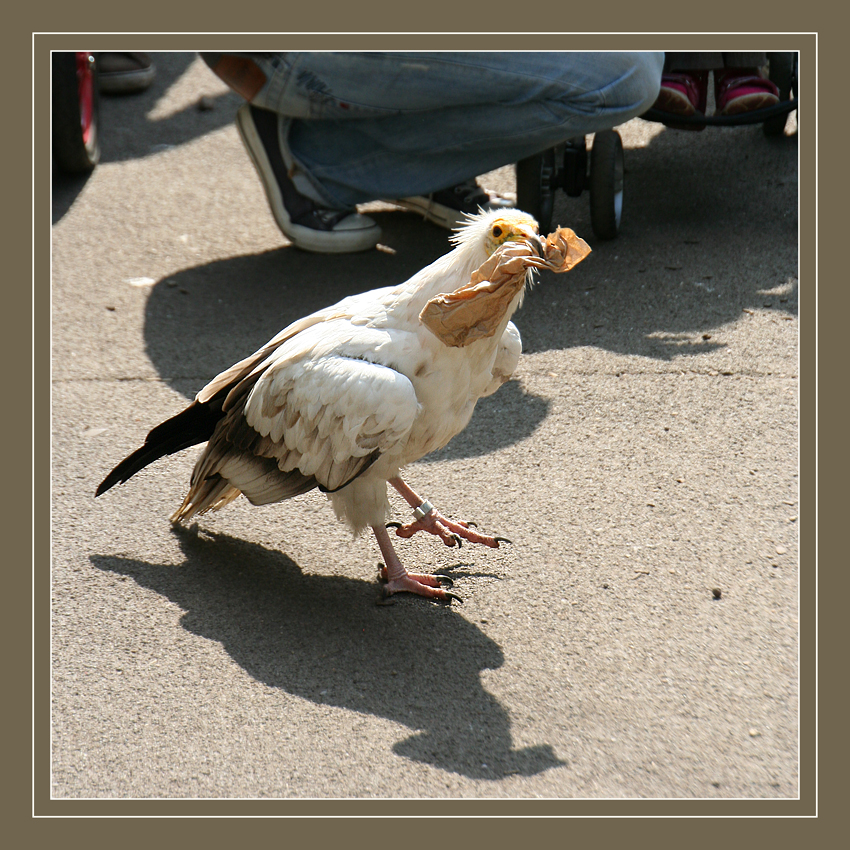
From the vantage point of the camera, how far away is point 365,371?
2932 mm

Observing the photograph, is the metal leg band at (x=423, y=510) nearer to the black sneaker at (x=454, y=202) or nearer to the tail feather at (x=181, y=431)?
the tail feather at (x=181, y=431)

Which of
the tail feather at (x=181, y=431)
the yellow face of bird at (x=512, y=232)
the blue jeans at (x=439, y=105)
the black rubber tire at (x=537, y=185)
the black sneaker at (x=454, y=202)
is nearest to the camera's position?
the yellow face of bird at (x=512, y=232)

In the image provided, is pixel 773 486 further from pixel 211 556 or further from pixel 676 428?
pixel 211 556

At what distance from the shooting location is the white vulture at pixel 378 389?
288 cm

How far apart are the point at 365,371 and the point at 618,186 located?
3527 millimetres

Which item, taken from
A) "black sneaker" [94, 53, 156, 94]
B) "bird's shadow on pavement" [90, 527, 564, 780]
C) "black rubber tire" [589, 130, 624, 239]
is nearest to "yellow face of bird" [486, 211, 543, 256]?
"bird's shadow on pavement" [90, 527, 564, 780]

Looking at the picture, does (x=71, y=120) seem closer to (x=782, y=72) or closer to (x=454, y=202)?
(x=454, y=202)

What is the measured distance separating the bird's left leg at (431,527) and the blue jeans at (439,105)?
2.61 metres

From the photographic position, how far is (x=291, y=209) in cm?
578

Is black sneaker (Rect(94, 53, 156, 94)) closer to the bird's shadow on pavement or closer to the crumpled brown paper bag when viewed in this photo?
the bird's shadow on pavement

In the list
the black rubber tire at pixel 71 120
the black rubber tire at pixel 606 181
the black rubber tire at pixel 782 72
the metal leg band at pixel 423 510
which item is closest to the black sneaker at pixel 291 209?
the black rubber tire at pixel 606 181

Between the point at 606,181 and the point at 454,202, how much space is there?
103 centimetres

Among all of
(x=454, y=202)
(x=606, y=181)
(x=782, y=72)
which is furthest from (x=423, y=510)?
(x=782, y=72)
